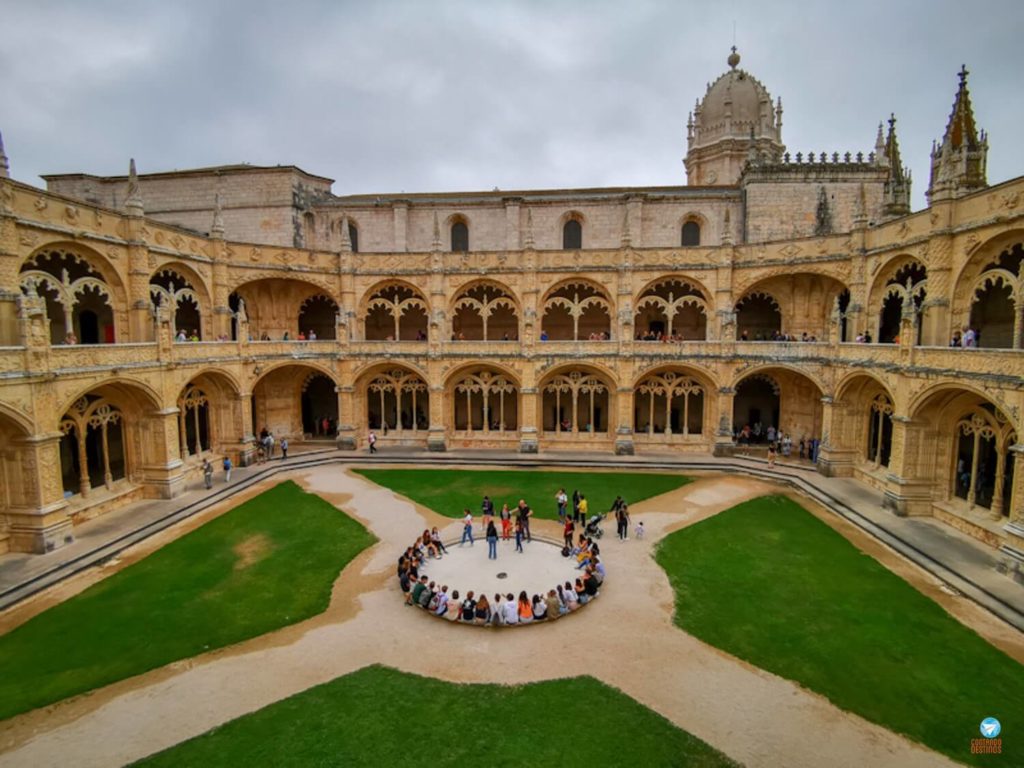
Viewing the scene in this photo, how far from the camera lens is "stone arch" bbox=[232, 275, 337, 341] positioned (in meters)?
30.8

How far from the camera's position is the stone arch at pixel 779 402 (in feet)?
94.5

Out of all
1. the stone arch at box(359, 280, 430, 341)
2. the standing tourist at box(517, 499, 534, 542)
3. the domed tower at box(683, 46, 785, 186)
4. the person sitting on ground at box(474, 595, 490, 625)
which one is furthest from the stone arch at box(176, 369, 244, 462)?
the domed tower at box(683, 46, 785, 186)

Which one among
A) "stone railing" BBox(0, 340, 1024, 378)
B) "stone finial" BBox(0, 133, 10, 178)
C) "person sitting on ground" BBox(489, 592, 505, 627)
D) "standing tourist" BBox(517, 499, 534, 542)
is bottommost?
"person sitting on ground" BBox(489, 592, 505, 627)

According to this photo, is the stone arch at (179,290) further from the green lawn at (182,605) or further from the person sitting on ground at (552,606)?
the person sitting on ground at (552,606)

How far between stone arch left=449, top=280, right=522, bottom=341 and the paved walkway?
27.0 ft

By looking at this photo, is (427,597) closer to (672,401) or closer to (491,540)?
(491,540)

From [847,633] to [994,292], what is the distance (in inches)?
687

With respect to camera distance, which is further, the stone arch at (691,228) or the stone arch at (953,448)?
the stone arch at (691,228)

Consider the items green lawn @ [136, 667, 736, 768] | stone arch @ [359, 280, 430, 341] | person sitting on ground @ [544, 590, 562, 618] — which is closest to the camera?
green lawn @ [136, 667, 736, 768]

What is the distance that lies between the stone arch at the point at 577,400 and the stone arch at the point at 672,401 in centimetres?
179

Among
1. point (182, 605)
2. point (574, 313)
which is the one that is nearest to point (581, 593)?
point (182, 605)

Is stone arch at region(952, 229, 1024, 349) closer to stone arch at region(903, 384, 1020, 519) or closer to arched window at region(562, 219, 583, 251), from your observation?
stone arch at region(903, 384, 1020, 519)

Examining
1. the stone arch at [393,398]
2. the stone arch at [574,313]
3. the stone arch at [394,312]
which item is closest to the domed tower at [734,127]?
the stone arch at [574,313]

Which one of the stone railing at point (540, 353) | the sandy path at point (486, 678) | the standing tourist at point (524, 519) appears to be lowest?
the sandy path at point (486, 678)
